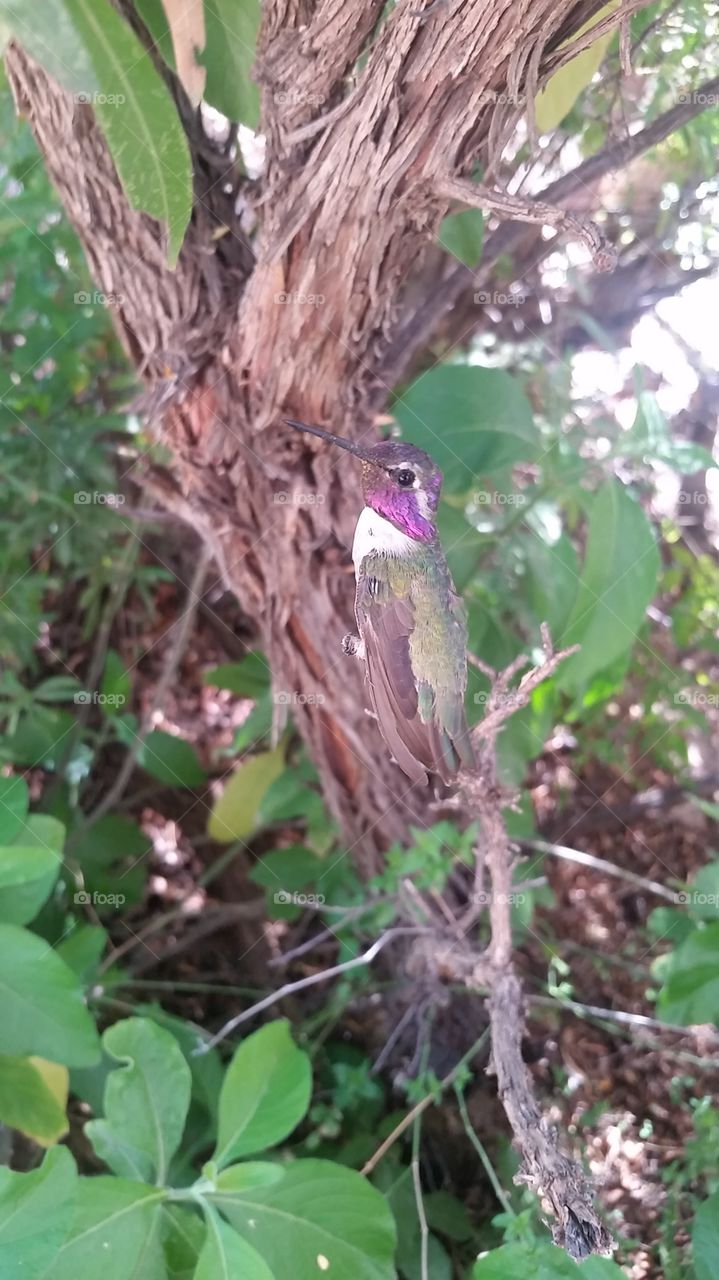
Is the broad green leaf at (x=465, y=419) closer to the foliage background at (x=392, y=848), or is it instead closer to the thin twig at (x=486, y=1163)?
the foliage background at (x=392, y=848)

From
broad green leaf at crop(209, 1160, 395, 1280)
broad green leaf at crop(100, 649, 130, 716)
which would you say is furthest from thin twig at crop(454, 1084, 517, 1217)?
broad green leaf at crop(100, 649, 130, 716)

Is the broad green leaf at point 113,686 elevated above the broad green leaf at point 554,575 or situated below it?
below

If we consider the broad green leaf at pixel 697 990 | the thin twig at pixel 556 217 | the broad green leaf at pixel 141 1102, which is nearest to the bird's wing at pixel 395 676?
the thin twig at pixel 556 217

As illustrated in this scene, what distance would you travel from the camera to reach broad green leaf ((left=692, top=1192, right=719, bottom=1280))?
932mm

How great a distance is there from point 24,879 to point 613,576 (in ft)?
2.58

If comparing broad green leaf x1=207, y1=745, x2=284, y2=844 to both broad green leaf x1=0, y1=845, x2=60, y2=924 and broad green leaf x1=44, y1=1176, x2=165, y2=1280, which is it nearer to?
broad green leaf x1=0, y1=845, x2=60, y2=924

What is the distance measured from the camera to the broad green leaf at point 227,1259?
0.88 m

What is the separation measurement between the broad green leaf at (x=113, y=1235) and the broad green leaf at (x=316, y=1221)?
0.08 metres

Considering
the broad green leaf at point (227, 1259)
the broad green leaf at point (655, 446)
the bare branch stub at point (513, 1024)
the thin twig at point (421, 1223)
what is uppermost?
the broad green leaf at point (655, 446)

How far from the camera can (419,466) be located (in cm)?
65

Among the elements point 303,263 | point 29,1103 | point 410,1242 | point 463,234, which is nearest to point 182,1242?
point 29,1103

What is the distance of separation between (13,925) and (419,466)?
0.78 metres

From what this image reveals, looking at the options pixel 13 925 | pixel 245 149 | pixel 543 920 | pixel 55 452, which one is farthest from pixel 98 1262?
pixel 245 149

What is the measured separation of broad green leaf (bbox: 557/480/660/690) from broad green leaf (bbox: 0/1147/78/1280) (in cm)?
79
